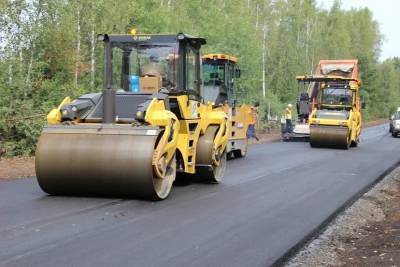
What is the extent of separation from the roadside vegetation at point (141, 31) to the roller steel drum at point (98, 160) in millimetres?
8027

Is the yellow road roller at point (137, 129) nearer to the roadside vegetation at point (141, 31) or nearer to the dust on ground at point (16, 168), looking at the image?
the dust on ground at point (16, 168)

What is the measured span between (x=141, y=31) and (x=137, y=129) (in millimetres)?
19372

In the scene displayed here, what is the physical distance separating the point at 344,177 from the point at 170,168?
5223 mm

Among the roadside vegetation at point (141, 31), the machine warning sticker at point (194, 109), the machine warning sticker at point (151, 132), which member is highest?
the roadside vegetation at point (141, 31)

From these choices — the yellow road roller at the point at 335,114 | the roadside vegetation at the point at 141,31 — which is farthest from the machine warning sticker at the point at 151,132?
the yellow road roller at the point at 335,114

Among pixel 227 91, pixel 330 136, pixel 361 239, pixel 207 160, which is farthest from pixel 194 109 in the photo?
pixel 330 136

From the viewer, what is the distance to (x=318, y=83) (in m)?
26.0

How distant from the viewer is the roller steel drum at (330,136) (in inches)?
877

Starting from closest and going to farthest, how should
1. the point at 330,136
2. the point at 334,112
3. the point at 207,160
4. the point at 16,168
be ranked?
the point at 207,160
the point at 16,168
the point at 330,136
the point at 334,112

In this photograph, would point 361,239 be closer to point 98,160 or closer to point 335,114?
point 98,160

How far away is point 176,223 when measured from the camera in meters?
7.88

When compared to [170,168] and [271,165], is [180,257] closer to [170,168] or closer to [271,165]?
[170,168]

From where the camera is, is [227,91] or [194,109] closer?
[194,109]

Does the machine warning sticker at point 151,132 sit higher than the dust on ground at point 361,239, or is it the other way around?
the machine warning sticker at point 151,132
